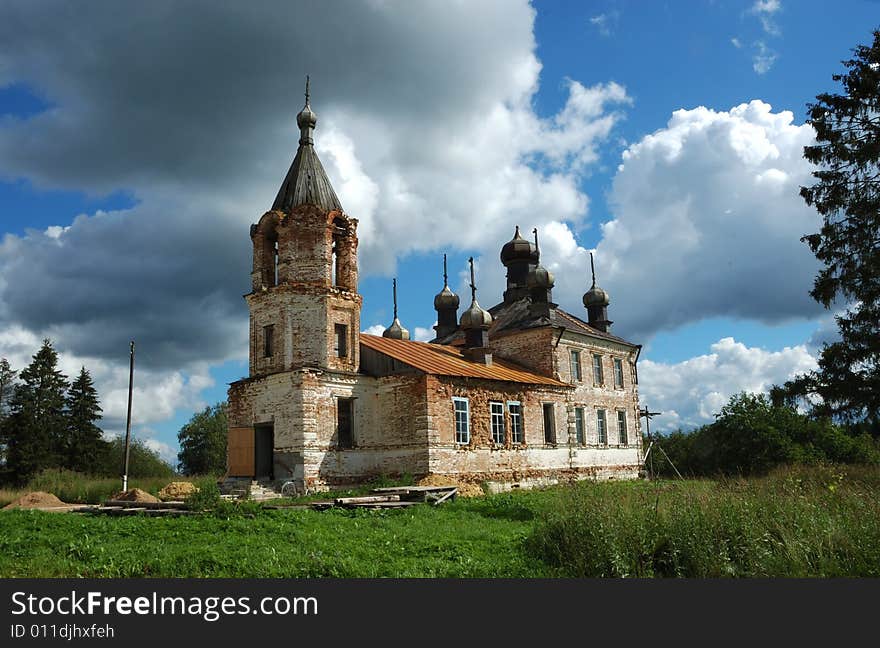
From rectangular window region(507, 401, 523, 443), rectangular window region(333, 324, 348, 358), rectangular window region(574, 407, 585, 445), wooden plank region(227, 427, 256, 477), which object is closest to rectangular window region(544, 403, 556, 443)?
rectangular window region(574, 407, 585, 445)

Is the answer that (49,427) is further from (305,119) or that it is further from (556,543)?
(556,543)

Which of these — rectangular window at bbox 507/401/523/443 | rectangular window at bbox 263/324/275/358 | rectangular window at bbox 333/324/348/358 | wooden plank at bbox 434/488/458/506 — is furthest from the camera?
rectangular window at bbox 507/401/523/443

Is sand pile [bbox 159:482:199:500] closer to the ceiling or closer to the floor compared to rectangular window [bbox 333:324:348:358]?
closer to the floor

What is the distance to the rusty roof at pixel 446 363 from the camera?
24.3m

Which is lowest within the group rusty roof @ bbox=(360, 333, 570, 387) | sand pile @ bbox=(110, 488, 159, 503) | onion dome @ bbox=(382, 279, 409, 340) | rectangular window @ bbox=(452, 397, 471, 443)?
sand pile @ bbox=(110, 488, 159, 503)

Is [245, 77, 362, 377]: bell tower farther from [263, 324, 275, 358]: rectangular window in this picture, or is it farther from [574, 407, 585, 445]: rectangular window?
[574, 407, 585, 445]: rectangular window

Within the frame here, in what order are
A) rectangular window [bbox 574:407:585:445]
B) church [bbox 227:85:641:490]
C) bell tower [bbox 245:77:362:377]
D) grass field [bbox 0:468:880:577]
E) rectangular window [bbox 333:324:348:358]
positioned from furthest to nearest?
rectangular window [bbox 574:407:585:445] → rectangular window [bbox 333:324:348:358] → bell tower [bbox 245:77:362:377] → church [bbox 227:85:641:490] → grass field [bbox 0:468:880:577]

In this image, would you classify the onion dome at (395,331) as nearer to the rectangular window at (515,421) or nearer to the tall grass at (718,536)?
the rectangular window at (515,421)

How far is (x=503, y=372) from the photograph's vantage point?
1086 inches

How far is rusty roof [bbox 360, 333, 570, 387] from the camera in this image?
79.8 feet

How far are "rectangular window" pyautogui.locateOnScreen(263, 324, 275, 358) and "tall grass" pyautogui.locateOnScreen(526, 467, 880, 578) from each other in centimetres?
1488

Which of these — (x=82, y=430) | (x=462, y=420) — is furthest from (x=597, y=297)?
(x=82, y=430)

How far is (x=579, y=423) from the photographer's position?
30922 mm

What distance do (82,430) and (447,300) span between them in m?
23.9
